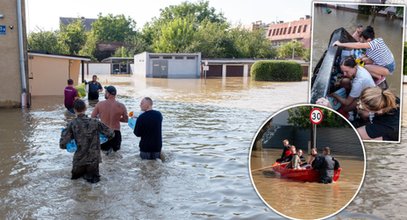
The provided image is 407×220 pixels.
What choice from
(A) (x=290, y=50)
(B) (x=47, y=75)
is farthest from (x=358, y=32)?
(A) (x=290, y=50)

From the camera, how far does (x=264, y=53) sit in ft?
269

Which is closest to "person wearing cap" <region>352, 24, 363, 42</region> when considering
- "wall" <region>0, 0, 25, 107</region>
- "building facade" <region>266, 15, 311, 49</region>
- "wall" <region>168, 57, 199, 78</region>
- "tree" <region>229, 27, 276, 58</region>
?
"wall" <region>0, 0, 25, 107</region>

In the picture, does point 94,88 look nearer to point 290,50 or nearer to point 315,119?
point 315,119

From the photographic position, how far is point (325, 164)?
70.9 inches

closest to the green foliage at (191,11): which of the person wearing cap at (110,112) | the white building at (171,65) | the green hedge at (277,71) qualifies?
the white building at (171,65)

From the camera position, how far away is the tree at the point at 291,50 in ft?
280

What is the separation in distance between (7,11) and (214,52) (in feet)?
201

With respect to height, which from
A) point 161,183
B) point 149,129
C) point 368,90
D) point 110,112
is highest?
point 368,90

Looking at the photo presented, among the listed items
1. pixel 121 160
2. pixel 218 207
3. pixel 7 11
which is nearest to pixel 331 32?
pixel 218 207

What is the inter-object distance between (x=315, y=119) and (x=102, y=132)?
231 inches

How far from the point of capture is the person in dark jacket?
7141mm

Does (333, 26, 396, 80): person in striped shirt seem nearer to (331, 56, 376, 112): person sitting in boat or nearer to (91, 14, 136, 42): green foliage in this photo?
(331, 56, 376, 112): person sitting in boat

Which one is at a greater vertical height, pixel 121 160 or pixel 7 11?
pixel 7 11

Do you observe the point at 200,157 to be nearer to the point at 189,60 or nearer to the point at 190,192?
the point at 190,192
